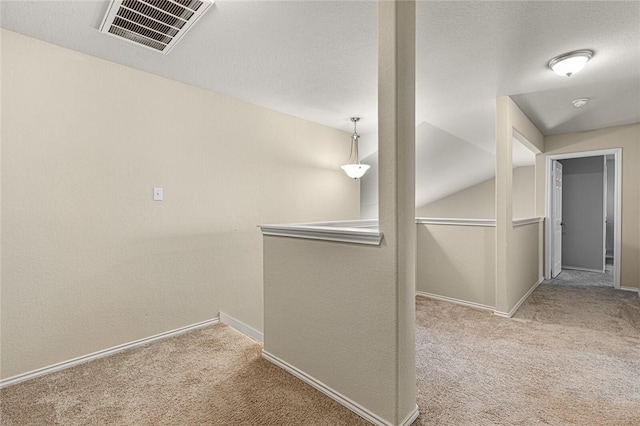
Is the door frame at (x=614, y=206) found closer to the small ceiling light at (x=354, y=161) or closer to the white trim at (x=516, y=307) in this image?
the white trim at (x=516, y=307)

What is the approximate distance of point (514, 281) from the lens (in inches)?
132

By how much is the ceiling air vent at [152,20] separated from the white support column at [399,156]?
1.02m

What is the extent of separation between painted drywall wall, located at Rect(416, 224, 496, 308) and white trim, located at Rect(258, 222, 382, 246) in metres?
2.01

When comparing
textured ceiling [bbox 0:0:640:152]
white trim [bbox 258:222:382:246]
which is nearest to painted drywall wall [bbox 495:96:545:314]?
textured ceiling [bbox 0:0:640:152]

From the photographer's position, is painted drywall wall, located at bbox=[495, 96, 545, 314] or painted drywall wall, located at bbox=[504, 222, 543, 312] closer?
painted drywall wall, located at bbox=[495, 96, 545, 314]

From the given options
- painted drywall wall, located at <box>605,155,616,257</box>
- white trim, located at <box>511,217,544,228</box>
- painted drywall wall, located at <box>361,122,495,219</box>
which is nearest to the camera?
white trim, located at <box>511,217,544,228</box>

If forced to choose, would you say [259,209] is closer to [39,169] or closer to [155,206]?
[155,206]

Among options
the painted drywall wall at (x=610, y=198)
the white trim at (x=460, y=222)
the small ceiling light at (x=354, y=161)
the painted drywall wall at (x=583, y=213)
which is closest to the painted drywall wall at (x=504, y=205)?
the white trim at (x=460, y=222)

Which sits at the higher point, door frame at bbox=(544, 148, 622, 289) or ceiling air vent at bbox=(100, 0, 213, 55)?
ceiling air vent at bbox=(100, 0, 213, 55)

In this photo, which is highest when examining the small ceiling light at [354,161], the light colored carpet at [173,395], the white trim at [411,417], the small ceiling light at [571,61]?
the small ceiling light at [571,61]

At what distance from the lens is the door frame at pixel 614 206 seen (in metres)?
4.13

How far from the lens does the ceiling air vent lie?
171cm

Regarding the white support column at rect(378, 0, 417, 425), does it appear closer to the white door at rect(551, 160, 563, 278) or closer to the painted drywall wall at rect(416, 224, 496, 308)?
the painted drywall wall at rect(416, 224, 496, 308)

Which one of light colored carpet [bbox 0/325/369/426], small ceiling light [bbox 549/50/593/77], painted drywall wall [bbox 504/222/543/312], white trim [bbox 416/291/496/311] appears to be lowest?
light colored carpet [bbox 0/325/369/426]
